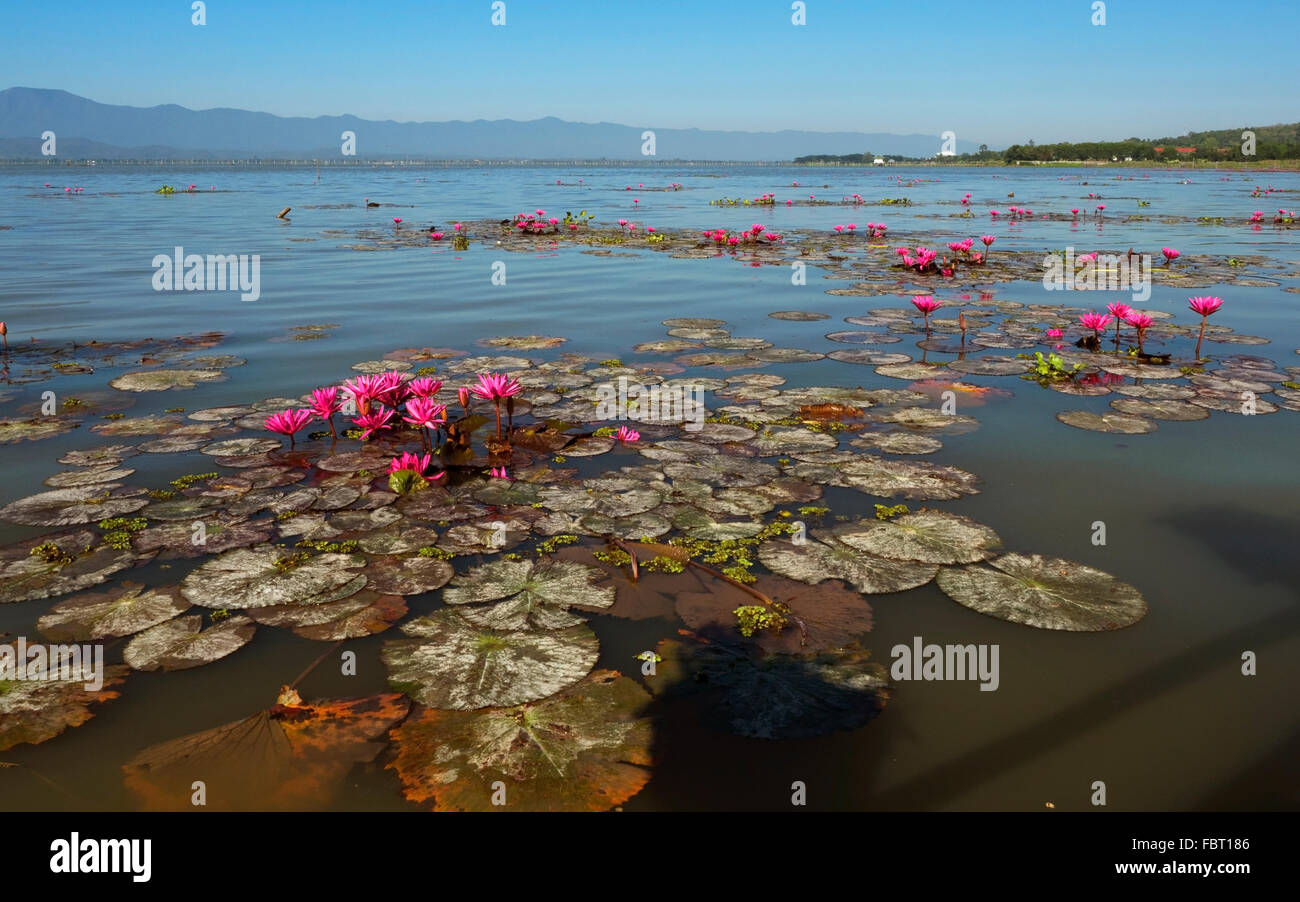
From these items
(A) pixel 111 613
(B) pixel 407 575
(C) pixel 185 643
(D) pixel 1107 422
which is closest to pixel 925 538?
(B) pixel 407 575

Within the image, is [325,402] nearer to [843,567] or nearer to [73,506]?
[73,506]

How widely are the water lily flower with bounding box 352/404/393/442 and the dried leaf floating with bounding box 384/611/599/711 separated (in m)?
2.74

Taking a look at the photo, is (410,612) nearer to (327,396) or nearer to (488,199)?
(327,396)

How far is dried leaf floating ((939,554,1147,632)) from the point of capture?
12.4 feet

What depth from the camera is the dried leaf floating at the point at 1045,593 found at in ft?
12.4

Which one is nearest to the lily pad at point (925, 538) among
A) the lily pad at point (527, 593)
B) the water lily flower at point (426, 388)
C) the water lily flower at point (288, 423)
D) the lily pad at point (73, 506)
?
the lily pad at point (527, 593)

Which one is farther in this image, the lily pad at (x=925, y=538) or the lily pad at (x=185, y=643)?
the lily pad at (x=925, y=538)

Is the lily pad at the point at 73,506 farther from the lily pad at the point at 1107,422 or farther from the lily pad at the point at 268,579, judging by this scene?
the lily pad at the point at 1107,422

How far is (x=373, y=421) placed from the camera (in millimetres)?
6117

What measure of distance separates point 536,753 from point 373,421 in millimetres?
3959

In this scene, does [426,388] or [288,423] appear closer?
[426,388]

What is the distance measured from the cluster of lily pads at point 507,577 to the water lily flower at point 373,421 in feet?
0.09
